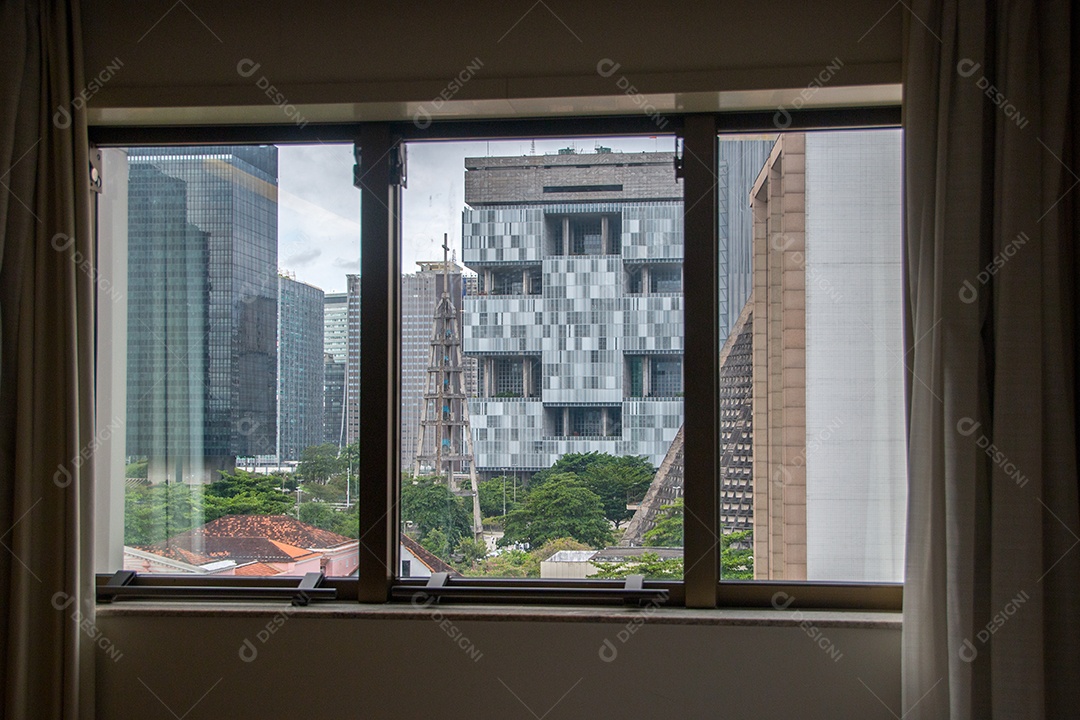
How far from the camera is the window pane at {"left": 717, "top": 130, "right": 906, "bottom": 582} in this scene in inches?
88.0

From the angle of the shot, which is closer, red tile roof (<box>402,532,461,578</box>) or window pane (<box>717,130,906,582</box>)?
window pane (<box>717,130,906,582</box>)

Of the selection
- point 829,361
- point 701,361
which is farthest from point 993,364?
point 701,361

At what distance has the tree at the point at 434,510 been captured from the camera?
238 cm

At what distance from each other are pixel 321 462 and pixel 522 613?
2.66 feet

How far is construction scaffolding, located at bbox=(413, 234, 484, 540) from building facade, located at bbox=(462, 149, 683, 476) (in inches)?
1.5

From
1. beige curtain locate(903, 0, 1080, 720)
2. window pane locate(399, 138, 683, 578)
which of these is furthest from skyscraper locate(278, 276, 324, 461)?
beige curtain locate(903, 0, 1080, 720)

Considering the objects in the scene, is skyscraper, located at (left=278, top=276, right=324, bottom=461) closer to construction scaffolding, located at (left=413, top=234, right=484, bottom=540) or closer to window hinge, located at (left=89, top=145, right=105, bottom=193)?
construction scaffolding, located at (left=413, top=234, right=484, bottom=540)

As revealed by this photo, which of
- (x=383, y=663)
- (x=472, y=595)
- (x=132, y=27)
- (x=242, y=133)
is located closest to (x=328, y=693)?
(x=383, y=663)

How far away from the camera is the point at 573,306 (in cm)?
238

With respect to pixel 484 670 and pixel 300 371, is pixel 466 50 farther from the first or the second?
pixel 484 670

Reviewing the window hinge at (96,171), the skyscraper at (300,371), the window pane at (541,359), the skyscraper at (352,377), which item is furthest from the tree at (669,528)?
the window hinge at (96,171)

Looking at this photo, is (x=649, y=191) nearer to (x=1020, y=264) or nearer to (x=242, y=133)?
(x=1020, y=264)

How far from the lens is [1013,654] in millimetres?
1816

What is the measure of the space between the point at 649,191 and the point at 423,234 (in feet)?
2.44
